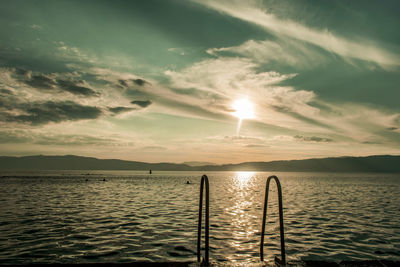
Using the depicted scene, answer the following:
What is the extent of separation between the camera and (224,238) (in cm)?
1493

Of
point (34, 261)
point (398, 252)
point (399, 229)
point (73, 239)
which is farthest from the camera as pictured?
point (399, 229)

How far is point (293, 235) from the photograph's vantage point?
52.1 ft

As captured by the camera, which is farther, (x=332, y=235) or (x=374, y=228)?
(x=374, y=228)

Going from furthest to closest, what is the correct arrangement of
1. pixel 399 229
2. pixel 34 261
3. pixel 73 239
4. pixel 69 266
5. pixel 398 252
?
1. pixel 399 229
2. pixel 73 239
3. pixel 398 252
4. pixel 34 261
5. pixel 69 266

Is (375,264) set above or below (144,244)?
above

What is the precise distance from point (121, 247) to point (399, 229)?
18.4 m

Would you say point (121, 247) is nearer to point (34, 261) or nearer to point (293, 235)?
point (34, 261)

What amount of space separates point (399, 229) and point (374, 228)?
5.45 ft

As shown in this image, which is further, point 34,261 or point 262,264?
point 34,261

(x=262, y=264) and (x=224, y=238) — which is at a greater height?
(x=262, y=264)

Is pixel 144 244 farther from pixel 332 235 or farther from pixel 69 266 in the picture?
pixel 332 235

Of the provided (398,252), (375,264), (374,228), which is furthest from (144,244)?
(374,228)

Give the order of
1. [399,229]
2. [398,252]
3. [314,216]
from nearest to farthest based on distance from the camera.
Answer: [398,252] → [399,229] → [314,216]

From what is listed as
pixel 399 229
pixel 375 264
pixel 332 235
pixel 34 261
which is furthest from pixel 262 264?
pixel 399 229
